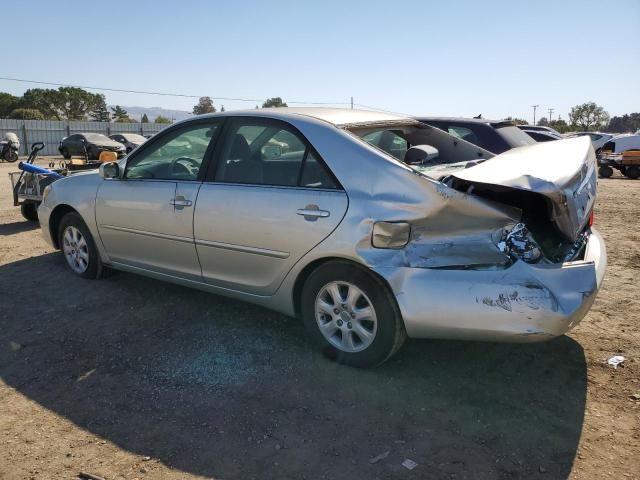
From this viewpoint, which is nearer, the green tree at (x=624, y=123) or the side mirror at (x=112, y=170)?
the side mirror at (x=112, y=170)

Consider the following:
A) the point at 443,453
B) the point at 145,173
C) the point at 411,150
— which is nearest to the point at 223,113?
the point at 145,173

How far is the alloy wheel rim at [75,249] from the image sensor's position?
510 centimetres

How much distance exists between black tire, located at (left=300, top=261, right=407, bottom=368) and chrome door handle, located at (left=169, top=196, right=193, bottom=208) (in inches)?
46.0

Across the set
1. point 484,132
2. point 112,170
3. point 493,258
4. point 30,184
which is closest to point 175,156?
point 112,170

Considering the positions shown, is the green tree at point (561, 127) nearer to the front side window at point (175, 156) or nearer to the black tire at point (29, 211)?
the black tire at point (29, 211)

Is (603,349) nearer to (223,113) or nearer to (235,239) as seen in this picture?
(235,239)

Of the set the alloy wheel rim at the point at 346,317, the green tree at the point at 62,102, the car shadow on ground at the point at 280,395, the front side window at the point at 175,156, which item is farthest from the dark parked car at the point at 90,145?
the green tree at the point at 62,102

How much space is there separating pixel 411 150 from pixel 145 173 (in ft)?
7.23

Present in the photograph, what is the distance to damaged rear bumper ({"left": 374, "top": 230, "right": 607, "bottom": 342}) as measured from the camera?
2.84 metres

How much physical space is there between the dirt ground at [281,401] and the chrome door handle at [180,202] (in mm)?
917

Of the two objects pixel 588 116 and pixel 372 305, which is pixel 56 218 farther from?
pixel 588 116

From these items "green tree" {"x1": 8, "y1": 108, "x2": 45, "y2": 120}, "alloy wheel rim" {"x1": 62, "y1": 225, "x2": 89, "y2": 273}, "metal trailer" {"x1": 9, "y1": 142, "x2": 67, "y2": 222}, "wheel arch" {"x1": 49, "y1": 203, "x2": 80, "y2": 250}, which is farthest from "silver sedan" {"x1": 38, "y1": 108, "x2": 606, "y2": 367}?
"green tree" {"x1": 8, "y1": 108, "x2": 45, "y2": 120}

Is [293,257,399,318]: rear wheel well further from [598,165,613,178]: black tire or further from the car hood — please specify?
[598,165,613,178]: black tire

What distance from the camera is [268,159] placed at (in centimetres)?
379
